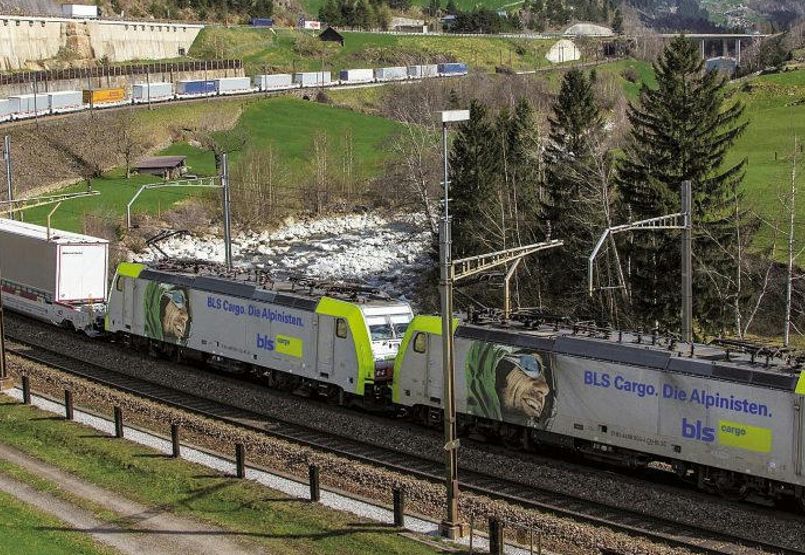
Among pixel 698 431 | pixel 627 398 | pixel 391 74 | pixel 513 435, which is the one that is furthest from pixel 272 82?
pixel 698 431

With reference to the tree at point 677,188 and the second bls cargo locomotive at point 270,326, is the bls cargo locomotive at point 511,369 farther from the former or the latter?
the tree at point 677,188

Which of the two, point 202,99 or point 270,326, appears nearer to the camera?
point 270,326

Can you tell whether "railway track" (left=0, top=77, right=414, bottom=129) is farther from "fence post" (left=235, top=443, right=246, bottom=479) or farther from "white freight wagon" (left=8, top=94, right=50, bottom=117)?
"fence post" (left=235, top=443, right=246, bottom=479)

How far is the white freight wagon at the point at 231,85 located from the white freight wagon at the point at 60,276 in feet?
284

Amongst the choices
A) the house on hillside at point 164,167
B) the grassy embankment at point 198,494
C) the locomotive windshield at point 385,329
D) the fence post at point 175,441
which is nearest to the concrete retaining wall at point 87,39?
the house on hillside at point 164,167

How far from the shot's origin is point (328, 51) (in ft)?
613

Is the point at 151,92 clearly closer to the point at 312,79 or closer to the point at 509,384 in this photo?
the point at 312,79

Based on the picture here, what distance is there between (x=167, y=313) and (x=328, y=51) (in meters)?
151

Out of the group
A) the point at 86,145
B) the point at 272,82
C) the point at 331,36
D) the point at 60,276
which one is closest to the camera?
the point at 60,276

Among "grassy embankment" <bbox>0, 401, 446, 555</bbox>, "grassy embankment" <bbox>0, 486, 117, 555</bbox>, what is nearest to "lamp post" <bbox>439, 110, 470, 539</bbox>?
"grassy embankment" <bbox>0, 401, 446, 555</bbox>

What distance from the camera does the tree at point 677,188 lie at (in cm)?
4419

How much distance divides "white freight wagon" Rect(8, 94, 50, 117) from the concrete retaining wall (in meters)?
34.2

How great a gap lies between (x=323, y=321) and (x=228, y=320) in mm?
5439

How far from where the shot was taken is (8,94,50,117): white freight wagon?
106375 millimetres
